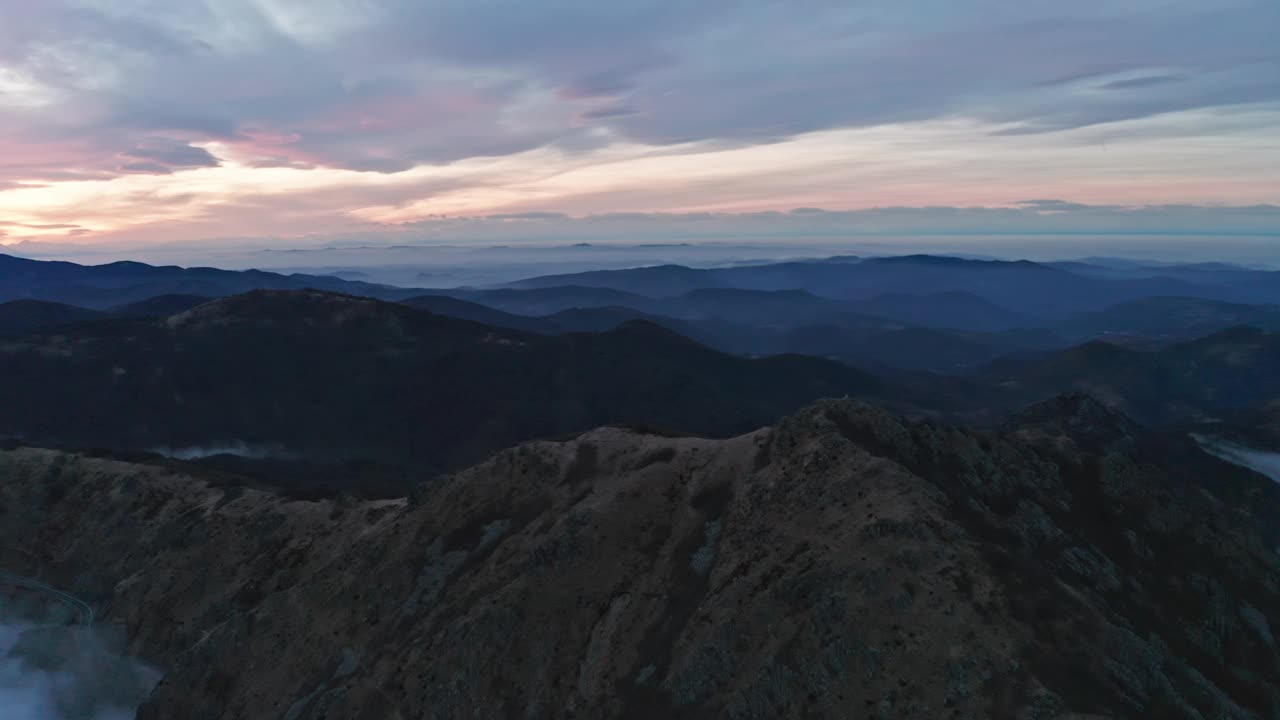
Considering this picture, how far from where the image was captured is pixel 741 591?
53406mm

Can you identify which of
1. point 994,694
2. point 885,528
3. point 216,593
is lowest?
point 216,593

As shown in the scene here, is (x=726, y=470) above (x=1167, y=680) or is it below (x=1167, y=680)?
above

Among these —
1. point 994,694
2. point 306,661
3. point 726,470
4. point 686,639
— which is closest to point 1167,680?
point 994,694

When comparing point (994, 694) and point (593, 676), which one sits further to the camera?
point (593, 676)

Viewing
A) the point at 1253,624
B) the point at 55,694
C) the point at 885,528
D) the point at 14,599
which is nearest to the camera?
the point at 885,528

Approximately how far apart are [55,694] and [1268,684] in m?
135

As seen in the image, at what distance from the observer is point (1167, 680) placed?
42469 mm

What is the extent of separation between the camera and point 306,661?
7181 cm

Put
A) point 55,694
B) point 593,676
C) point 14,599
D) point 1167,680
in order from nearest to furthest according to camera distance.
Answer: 1. point 1167,680
2. point 593,676
3. point 55,694
4. point 14,599

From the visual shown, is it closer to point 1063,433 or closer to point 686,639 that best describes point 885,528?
point 686,639

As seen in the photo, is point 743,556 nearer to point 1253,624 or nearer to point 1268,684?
point 1268,684

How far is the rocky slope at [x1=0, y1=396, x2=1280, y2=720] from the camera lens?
141ft

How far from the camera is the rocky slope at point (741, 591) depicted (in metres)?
43.1

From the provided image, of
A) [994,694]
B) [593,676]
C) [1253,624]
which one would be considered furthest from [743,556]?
[1253,624]
